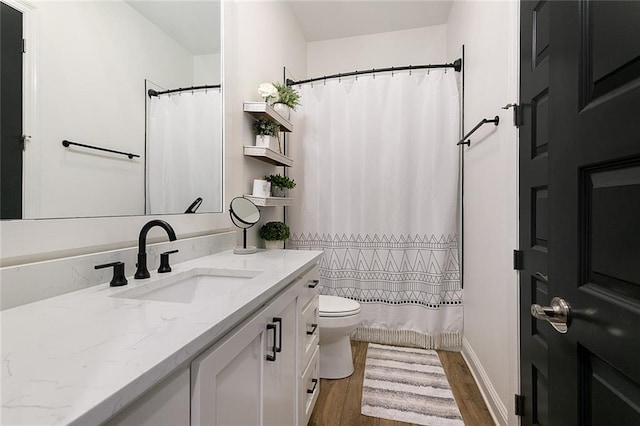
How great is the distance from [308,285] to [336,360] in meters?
0.83

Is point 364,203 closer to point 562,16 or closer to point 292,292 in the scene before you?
point 292,292

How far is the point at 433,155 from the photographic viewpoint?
89.7 inches

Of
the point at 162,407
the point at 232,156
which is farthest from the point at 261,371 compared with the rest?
the point at 232,156

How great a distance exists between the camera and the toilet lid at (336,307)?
1854mm

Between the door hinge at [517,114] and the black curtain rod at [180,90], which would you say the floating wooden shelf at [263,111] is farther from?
the door hinge at [517,114]

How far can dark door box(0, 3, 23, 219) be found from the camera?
73 centimetres

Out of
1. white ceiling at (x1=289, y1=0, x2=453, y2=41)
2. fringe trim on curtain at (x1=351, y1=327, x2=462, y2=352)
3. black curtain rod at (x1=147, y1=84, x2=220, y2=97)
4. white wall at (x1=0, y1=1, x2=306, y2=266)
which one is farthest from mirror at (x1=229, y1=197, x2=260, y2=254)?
white ceiling at (x1=289, y1=0, x2=453, y2=41)

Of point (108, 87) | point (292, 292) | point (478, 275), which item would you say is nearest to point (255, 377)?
point (292, 292)

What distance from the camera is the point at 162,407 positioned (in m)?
0.50

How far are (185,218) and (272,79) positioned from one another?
1389 millimetres

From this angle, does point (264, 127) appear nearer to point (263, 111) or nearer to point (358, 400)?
point (263, 111)

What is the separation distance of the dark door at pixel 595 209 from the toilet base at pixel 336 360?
4.49 ft

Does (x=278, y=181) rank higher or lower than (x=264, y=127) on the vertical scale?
lower

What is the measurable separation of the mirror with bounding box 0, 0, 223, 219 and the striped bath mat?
4.65ft
